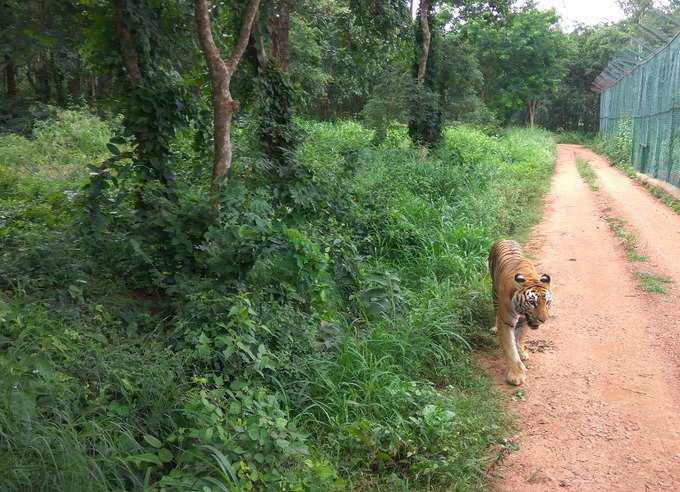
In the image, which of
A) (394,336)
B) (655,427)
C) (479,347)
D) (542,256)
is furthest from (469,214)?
(655,427)

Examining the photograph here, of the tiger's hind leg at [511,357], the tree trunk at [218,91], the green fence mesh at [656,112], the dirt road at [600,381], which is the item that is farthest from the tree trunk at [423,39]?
the tiger's hind leg at [511,357]

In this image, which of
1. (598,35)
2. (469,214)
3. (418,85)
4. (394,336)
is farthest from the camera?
(598,35)

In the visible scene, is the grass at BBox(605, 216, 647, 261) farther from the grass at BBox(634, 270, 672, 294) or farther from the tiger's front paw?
the tiger's front paw

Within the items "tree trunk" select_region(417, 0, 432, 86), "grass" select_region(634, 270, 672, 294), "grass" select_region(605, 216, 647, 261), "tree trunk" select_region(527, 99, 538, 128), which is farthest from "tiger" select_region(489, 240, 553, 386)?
"tree trunk" select_region(527, 99, 538, 128)

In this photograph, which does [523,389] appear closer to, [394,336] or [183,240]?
[394,336]

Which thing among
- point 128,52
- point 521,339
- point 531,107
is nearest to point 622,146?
point 531,107

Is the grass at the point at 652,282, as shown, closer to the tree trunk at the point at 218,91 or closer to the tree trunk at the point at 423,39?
the tree trunk at the point at 218,91

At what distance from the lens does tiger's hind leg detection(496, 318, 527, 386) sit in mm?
4684

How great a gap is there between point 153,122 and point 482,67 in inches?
1345

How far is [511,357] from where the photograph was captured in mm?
4789

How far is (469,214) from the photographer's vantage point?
9.12m

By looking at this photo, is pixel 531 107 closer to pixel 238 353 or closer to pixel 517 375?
pixel 517 375

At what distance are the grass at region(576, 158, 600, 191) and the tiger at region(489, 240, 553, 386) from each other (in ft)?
34.6

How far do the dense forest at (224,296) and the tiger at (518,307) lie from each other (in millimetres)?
351
